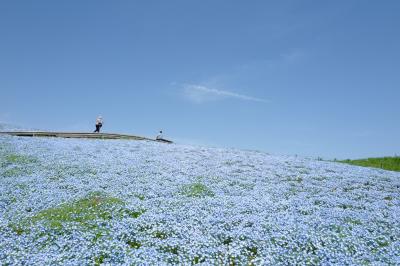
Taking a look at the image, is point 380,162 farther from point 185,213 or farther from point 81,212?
point 81,212

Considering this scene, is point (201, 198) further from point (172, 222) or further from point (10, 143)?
point (10, 143)

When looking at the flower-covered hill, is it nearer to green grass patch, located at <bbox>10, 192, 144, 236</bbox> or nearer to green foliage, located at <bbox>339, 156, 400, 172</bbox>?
green grass patch, located at <bbox>10, 192, 144, 236</bbox>

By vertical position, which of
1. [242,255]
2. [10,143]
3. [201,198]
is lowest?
[242,255]

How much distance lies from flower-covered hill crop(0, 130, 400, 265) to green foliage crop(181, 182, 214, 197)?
4 centimetres

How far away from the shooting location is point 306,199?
52.4 ft

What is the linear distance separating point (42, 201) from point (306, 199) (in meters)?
9.59

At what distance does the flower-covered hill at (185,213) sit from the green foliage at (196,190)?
0.04 meters

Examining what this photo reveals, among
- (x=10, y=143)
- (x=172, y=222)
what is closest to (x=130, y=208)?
(x=172, y=222)

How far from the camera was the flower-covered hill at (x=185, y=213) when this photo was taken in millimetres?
10547

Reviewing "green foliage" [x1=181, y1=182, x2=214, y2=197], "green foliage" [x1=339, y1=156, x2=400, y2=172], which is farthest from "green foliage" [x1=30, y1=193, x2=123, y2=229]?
"green foliage" [x1=339, y1=156, x2=400, y2=172]

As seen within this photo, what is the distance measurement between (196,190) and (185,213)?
323 cm

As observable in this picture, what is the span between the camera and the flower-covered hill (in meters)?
10.5

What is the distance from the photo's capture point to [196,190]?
53.2 ft

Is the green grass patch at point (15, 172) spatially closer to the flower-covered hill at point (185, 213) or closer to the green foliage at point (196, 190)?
the flower-covered hill at point (185, 213)
